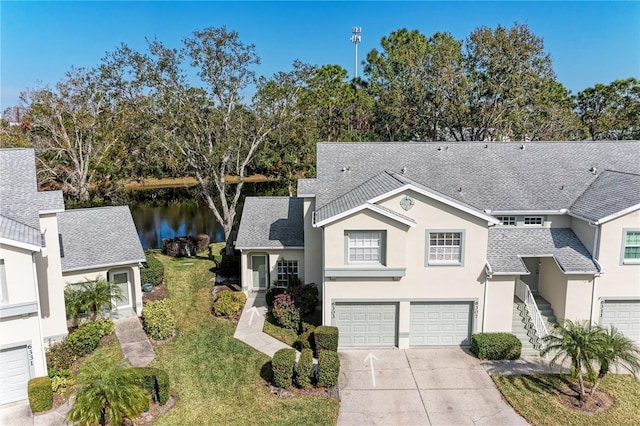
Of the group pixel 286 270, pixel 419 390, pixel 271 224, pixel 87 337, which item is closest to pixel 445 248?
pixel 419 390

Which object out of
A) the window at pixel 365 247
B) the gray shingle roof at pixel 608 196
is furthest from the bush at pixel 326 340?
the gray shingle roof at pixel 608 196

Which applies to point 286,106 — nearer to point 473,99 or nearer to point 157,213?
point 473,99

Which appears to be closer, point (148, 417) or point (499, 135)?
point (148, 417)

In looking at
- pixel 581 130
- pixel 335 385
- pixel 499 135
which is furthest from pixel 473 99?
pixel 335 385

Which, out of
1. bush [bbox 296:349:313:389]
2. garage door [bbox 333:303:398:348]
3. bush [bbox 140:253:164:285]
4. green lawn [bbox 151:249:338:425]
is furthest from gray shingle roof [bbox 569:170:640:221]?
bush [bbox 140:253:164:285]

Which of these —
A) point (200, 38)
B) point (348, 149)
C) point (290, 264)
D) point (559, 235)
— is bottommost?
point (290, 264)

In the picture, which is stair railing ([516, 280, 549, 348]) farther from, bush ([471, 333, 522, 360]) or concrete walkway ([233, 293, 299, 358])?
concrete walkway ([233, 293, 299, 358])

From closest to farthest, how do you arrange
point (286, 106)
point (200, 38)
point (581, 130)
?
point (200, 38), point (286, 106), point (581, 130)

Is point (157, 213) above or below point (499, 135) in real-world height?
below

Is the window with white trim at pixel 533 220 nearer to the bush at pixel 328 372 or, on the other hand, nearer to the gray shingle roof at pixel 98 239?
the bush at pixel 328 372
